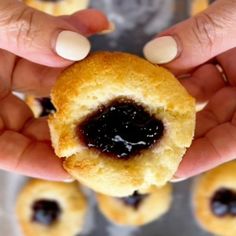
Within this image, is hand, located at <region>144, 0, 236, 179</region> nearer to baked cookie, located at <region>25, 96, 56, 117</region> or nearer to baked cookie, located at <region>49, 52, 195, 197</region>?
baked cookie, located at <region>49, 52, 195, 197</region>

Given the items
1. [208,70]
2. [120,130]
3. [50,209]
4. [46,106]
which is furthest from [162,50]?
[50,209]

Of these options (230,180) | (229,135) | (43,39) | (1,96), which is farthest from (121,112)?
(230,180)

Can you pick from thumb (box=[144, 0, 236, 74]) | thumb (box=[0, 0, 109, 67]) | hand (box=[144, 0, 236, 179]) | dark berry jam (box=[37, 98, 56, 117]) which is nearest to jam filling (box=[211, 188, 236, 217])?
hand (box=[144, 0, 236, 179])

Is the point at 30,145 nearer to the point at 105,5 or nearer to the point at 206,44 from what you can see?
the point at 206,44

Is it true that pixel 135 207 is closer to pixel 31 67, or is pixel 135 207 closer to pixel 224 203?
pixel 224 203

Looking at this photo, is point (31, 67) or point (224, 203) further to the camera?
point (224, 203)
